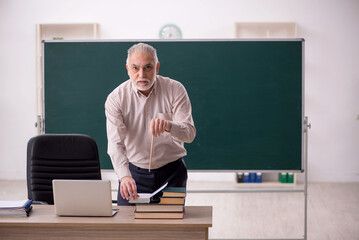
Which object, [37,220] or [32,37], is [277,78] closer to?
[37,220]

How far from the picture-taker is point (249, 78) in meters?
4.13

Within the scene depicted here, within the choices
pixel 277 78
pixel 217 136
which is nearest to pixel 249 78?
pixel 277 78

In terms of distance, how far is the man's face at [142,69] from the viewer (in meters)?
2.54

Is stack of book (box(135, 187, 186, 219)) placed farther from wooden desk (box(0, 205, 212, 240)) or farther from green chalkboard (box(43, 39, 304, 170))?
green chalkboard (box(43, 39, 304, 170))

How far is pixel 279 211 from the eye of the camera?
5.14 m

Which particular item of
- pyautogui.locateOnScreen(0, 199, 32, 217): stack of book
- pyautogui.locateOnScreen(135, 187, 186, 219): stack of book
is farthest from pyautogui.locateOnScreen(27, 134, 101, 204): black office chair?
pyautogui.locateOnScreen(135, 187, 186, 219): stack of book

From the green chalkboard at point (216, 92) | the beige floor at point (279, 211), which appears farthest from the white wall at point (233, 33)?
the green chalkboard at point (216, 92)

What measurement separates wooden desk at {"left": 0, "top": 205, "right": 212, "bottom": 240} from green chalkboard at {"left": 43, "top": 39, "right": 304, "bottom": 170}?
2031 mm

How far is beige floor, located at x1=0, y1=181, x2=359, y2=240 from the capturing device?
437 centimetres

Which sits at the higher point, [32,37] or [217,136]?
[32,37]

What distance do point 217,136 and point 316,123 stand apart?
2.92 m

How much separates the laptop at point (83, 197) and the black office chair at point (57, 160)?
757mm

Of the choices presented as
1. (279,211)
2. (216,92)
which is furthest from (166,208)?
(279,211)

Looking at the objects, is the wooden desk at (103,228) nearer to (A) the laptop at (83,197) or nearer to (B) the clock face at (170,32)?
(A) the laptop at (83,197)
